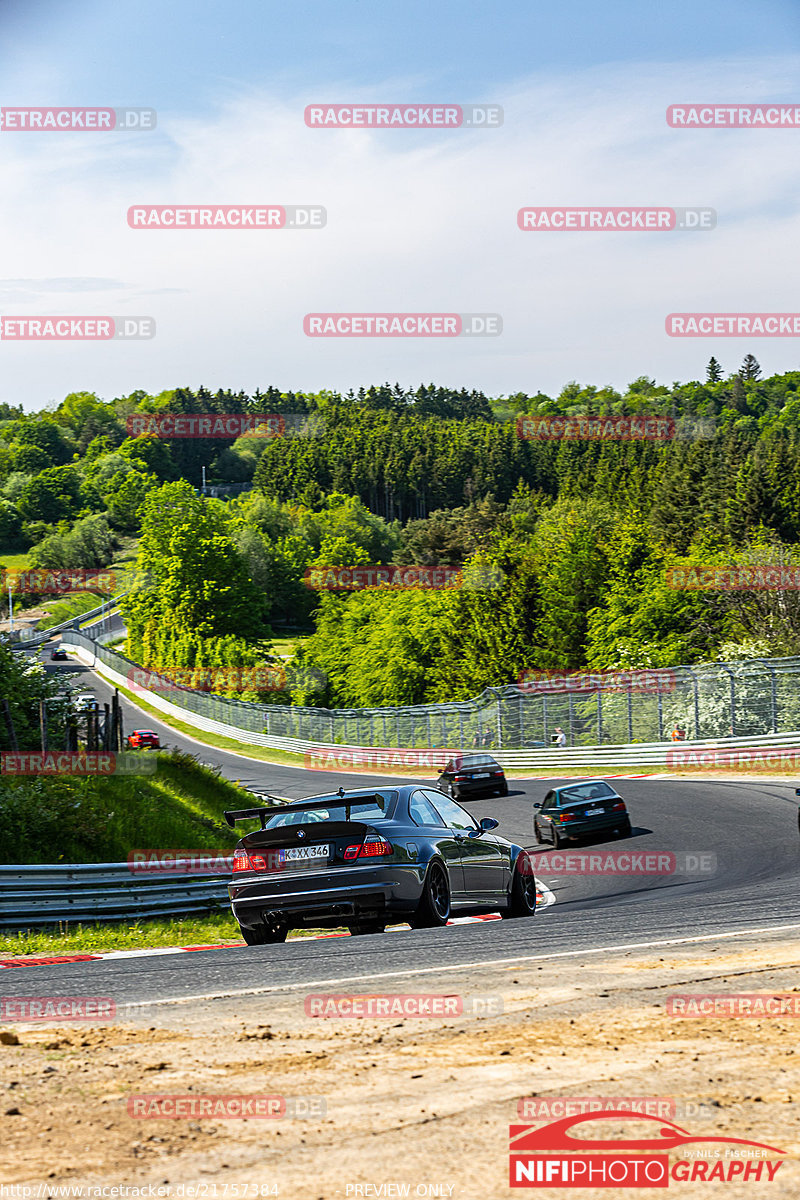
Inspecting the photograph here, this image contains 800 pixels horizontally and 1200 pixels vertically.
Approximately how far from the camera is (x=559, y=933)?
Answer: 32.7ft

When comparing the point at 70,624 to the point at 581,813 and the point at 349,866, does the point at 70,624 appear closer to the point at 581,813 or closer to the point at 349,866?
the point at 581,813

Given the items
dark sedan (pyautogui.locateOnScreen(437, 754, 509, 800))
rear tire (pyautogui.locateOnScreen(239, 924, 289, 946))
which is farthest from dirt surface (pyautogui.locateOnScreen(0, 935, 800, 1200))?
dark sedan (pyautogui.locateOnScreen(437, 754, 509, 800))

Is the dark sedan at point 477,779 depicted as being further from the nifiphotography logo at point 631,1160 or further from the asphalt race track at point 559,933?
the nifiphotography logo at point 631,1160

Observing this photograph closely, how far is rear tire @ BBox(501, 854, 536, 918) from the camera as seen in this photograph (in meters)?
12.5

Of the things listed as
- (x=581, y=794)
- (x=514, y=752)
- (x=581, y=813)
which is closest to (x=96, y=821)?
(x=581, y=813)

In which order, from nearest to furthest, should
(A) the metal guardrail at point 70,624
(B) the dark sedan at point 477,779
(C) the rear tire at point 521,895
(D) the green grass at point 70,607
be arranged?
(C) the rear tire at point 521,895
(B) the dark sedan at point 477,779
(A) the metal guardrail at point 70,624
(D) the green grass at point 70,607

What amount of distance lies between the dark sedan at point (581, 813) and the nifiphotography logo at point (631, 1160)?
62.3 ft

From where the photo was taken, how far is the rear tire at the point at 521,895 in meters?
12.5

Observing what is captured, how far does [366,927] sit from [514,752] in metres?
37.4

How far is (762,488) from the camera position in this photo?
284 ft

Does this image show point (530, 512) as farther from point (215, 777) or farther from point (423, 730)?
point (215, 777)

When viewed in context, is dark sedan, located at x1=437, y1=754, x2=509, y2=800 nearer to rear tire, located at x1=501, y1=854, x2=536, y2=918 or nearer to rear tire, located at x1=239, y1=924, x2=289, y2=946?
rear tire, located at x1=501, y1=854, x2=536, y2=918

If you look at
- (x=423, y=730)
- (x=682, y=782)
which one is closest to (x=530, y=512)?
(x=423, y=730)

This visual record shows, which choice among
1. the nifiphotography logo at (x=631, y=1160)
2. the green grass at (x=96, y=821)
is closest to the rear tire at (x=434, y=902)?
the nifiphotography logo at (x=631, y=1160)
